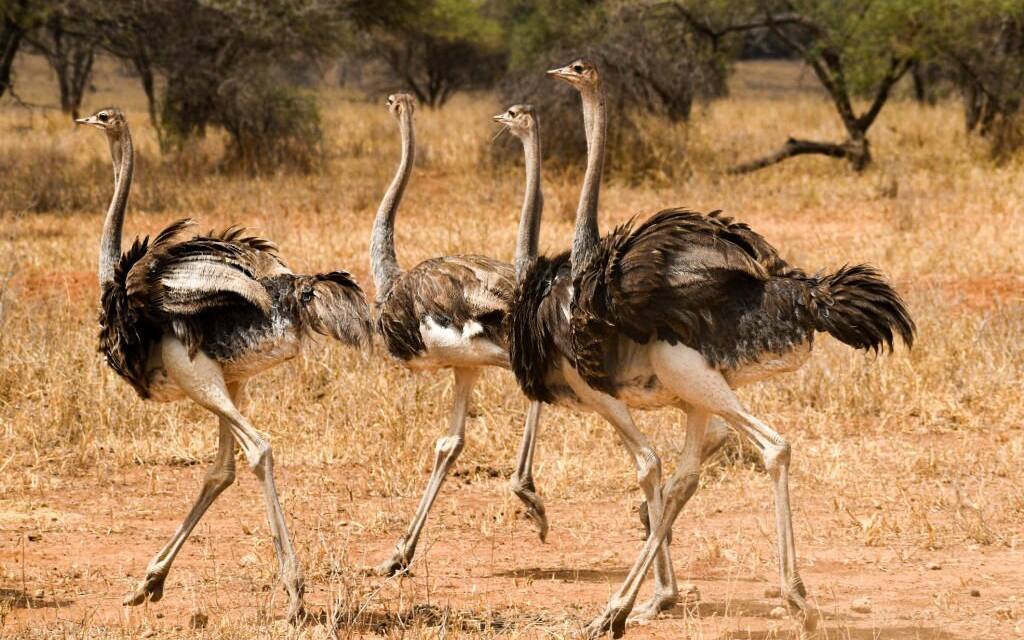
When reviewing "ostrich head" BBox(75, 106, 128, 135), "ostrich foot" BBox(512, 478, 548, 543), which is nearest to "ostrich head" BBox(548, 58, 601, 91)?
"ostrich foot" BBox(512, 478, 548, 543)

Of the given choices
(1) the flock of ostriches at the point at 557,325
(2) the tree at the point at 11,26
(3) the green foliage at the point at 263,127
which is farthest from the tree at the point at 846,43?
(1) the flock of ostriches at the point at 557,325

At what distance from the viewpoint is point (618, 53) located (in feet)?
47.2

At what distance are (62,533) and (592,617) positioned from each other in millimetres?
2211

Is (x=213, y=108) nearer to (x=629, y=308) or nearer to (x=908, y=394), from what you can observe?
(x=908, y=394)

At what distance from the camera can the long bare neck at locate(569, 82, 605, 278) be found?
4.48 metres

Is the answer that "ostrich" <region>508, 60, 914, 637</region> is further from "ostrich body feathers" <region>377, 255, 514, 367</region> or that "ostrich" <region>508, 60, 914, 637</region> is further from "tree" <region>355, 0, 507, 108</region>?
"tree" <region>355, 0, 507, 108</region>

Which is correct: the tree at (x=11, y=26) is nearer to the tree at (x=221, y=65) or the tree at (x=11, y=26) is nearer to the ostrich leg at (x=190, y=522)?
the tree at (x=221, y=65)

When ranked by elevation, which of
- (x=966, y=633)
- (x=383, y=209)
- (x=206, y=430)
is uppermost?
(x=383, y=209)

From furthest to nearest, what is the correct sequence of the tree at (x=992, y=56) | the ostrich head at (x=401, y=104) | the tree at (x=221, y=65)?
the tree at (x=221, y=65)
the tree at (x=992, y=56)
the ostrich head at (x=401, y=104)

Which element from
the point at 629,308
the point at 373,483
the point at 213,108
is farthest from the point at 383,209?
the point at 213,108

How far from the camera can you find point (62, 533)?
218 inches

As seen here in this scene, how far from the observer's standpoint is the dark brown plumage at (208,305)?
15.0 ft

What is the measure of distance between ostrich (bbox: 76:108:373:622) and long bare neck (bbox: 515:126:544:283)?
66cm

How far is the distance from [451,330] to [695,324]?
1150 millimetres
